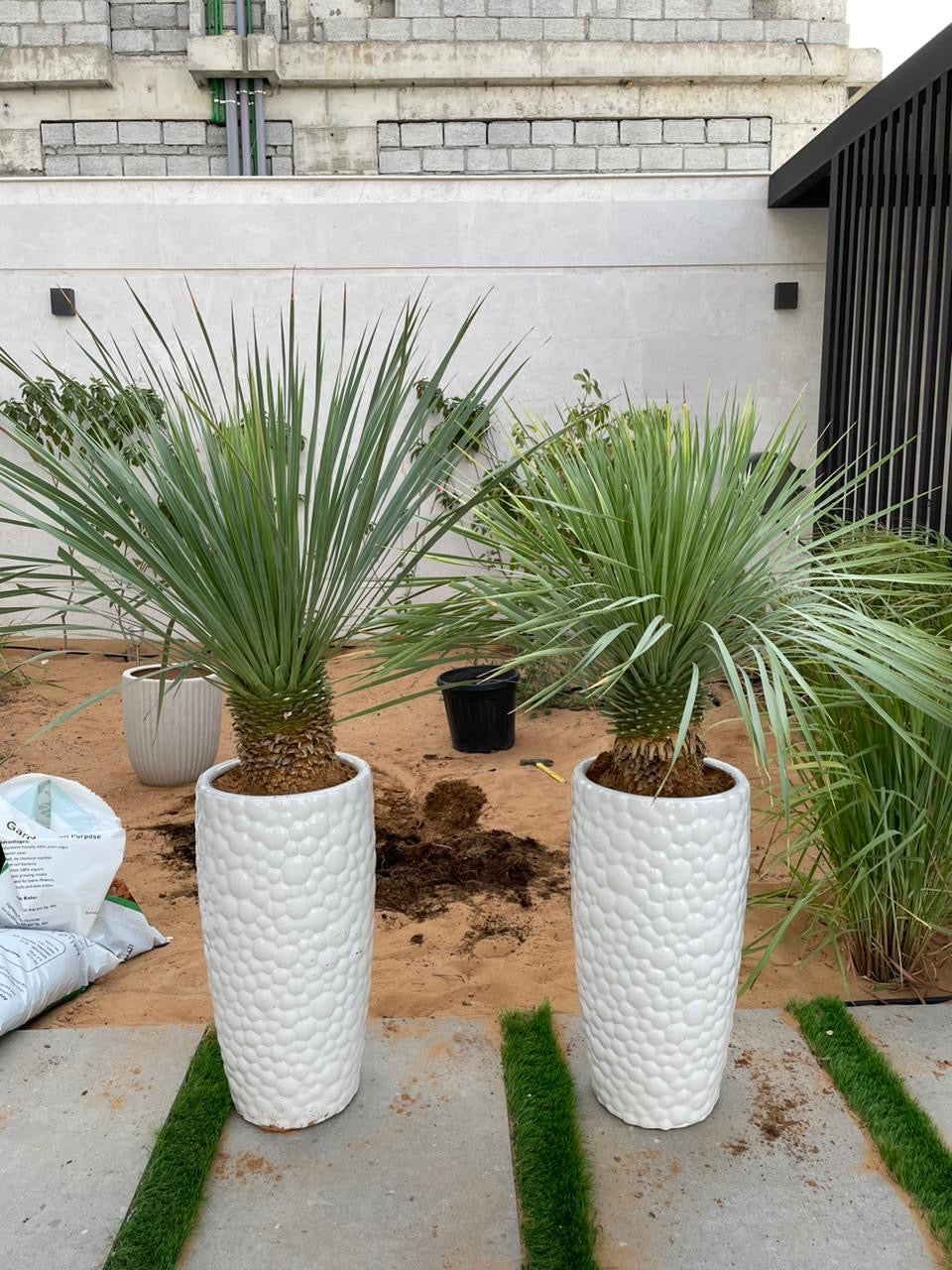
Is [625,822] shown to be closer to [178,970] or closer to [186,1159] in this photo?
[186,1159]

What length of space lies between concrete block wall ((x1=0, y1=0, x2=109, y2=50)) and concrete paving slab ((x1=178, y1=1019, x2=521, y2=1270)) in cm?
990

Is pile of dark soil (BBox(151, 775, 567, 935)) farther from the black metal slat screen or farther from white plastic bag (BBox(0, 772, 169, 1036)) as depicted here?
the black metal slat screen

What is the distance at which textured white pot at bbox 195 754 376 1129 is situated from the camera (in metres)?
1.56

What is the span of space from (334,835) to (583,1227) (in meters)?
0.68

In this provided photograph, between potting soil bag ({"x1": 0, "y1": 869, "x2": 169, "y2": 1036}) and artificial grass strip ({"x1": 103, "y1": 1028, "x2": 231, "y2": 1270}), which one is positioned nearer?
artificial grass strip ({"x1": 103, "y1": 1028, "x2": 231, "y2": 1270})

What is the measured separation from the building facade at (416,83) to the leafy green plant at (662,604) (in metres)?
8.30

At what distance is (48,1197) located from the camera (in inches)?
59.5

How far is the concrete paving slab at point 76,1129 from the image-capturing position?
1.44 metres

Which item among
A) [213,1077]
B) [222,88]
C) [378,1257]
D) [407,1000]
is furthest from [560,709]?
[222,88]

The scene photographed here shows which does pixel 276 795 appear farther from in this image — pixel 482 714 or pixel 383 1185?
pixel 482 714

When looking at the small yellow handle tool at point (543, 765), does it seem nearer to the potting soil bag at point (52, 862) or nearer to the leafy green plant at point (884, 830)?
the leafy green plant at point (884, 830)

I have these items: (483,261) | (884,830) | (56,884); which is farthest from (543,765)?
(483,261)

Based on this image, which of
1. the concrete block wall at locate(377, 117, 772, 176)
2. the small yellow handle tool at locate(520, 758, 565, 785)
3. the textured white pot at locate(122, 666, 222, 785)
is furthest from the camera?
the concrete block wall at locate(377, 117, 772, 176)

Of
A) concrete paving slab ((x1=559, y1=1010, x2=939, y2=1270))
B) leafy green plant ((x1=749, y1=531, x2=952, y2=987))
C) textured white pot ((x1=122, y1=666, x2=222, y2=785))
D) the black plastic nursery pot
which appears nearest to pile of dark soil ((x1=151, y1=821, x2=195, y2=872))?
textured white pot ((x1=122, y1=666, x2=222, y2=785))
